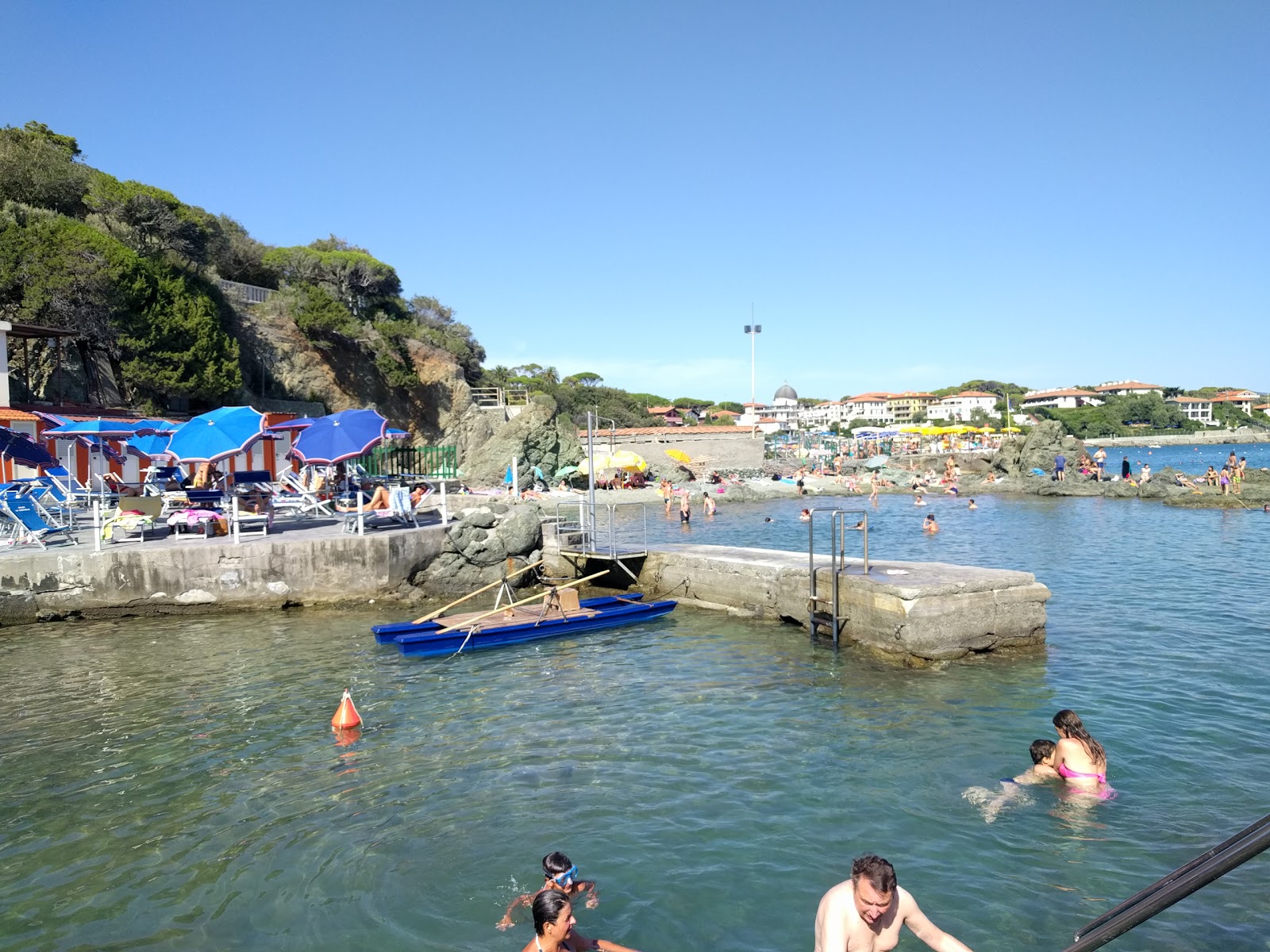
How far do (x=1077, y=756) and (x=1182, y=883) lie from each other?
6416 mm

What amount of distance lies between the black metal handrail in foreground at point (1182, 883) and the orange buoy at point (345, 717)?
8.55 meters

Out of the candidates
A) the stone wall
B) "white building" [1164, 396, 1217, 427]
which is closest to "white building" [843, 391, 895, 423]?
"white building" [1164, 396, 1217, 427]

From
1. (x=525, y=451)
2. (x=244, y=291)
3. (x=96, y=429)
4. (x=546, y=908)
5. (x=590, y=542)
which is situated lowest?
(x=546, y=908)

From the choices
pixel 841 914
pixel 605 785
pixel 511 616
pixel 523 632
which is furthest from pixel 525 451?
pixel 841 914

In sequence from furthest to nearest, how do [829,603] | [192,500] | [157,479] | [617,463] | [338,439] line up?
[617,463], [157,479], [192,500], [338,439], [829,603]

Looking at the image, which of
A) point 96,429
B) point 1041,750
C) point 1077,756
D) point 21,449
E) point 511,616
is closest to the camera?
point 1077,756

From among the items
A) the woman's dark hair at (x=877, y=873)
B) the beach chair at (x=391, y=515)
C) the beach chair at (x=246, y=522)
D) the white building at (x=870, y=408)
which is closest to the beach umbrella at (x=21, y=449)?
the beach chair at (x=246, y=522)

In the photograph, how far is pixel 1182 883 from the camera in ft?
6.74

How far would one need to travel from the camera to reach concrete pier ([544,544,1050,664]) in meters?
11.6

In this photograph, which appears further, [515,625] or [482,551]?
[482,551]

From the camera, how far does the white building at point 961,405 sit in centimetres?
16750

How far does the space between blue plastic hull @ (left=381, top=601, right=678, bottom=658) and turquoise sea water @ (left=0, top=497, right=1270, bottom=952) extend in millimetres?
443

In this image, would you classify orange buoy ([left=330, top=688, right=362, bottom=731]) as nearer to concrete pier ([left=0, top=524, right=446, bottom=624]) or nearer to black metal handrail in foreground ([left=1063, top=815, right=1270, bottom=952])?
concrete pier ([left=0, top=524, right=446, bottom=624])

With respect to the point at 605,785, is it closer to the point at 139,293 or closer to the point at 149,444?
the point at 149,444
